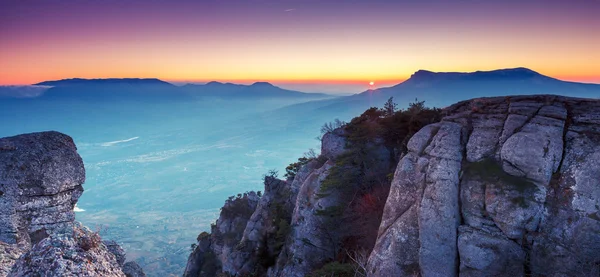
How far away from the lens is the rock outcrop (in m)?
13.0

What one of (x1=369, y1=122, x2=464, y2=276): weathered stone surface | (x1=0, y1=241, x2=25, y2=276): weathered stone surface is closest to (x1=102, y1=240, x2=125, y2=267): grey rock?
(x1=0, y1=241, x2=25, y2=276): weathered stone surface

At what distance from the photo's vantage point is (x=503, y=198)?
1438 centimetres

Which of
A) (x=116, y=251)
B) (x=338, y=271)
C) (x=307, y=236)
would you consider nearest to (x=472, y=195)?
(x=338, y=271)

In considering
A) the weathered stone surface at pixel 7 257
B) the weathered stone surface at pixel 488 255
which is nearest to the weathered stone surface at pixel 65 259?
the weathered stone surface at pixel 7 257

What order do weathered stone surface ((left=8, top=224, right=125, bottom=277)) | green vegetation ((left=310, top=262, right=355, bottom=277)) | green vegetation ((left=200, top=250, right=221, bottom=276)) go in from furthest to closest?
1. green vegetation ((left=200, top=250, right=221, bottom=276))
2. green vegetation ((left=310, top=262, right=355, bottom=277))
3. weathered stone surface ((left=8, top=224, right=125, bottom=277))

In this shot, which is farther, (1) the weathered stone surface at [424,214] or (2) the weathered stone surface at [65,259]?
(1) the weathered stone surface at [424,214]

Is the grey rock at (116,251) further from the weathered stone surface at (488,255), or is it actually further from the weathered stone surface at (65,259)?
the weathered stone surface at (488,255)

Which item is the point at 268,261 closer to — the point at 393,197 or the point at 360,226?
the point at 360,226

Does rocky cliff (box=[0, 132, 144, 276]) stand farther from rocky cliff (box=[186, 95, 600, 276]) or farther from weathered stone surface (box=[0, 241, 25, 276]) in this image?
rocky cliff (box=[186, 95, 600, 276])

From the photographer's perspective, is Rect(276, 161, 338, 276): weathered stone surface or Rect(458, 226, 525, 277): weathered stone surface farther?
Rect(276, 161, 338, 276): weathered stone surface

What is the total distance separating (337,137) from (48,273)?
2554 centimetres

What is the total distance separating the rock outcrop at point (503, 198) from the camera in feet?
42.7

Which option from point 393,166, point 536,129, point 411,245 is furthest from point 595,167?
point 393,166

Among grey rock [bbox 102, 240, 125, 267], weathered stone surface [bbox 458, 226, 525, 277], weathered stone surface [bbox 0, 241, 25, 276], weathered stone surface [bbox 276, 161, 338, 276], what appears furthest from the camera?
weathered stone surface [bbox 276, 161, 338, 276]
